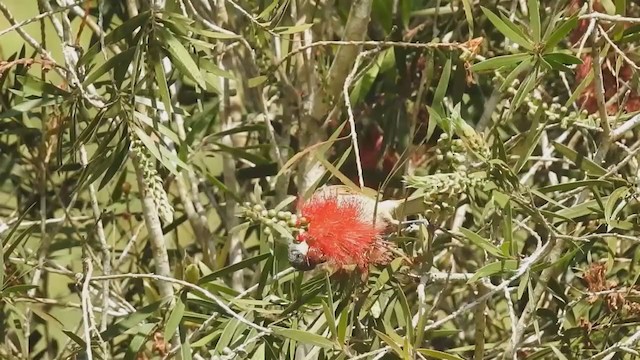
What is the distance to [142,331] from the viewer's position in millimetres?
853

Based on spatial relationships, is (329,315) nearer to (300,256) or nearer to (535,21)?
(300,256)

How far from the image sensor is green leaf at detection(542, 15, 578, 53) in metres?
0.70

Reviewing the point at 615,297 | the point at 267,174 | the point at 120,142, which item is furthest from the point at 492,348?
the point at 120,142

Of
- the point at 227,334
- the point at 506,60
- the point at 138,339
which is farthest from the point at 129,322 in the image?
the point at 506,60

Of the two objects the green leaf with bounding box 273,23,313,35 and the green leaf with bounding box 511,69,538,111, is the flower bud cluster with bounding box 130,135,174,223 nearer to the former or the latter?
the green leaf with bounding box 273,23,313,35

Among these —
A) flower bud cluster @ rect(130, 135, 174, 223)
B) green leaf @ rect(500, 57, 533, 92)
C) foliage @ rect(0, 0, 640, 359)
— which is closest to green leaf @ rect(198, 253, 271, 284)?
foliage @ rect(0, 0, 640, 359)

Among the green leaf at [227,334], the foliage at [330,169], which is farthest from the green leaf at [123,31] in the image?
the green leaf at [227,334]

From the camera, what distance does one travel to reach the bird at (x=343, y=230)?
72 cm

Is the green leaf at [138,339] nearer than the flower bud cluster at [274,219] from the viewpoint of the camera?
No

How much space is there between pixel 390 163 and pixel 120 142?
0.39m

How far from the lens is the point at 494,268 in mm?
729

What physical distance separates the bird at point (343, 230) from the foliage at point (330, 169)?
15 millimetres

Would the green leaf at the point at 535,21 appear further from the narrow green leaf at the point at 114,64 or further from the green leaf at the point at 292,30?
the narrow green leaf at the point at 114,64

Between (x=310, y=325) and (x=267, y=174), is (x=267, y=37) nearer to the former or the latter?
(x=267, y=174)
